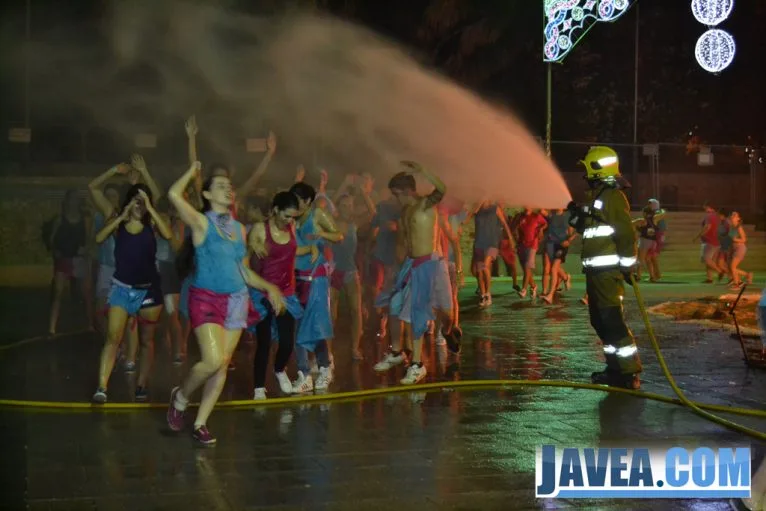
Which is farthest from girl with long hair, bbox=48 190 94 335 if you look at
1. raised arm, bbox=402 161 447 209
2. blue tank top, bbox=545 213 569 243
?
blue tank top, bbox=545 213 569 243

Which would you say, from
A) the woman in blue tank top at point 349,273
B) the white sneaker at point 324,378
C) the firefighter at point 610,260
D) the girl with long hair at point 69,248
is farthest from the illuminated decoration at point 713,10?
the white sneaker at point 324,378

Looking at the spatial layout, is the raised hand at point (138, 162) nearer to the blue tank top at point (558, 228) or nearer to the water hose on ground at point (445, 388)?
the water hose on ground at point (445, 388)

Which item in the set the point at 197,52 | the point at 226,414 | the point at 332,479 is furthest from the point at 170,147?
the point at 332,479

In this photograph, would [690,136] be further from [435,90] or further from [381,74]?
[381,74]

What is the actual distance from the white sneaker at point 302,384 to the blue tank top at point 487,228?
27.5ft

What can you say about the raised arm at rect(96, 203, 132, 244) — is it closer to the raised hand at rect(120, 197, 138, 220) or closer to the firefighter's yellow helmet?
the raised hand at rect(120, 197, 138, 220)

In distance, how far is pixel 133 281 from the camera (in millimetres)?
8703

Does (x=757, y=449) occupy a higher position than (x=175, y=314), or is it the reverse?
(x=175, y=314)

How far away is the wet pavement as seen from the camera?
5852 mm

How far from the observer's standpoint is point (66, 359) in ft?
36.5

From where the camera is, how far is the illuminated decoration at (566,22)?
23516 mm

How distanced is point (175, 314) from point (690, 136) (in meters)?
26.8

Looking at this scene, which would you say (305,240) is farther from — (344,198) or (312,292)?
(344,198)

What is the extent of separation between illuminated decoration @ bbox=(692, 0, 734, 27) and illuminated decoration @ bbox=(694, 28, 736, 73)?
0.95m
